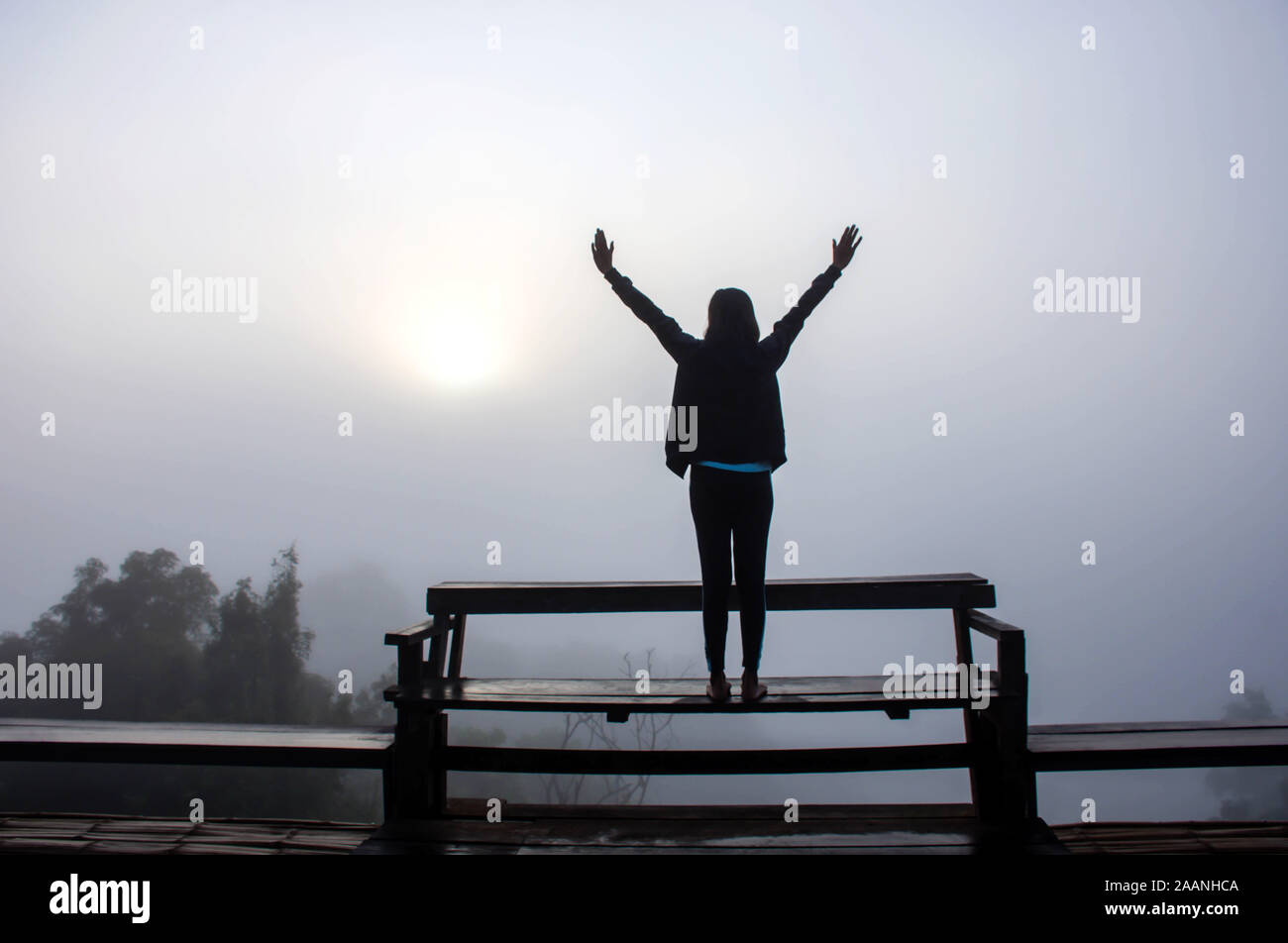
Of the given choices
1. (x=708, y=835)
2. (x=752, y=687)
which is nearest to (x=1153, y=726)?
(x=752, y=687)

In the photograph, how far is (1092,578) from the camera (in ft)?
644

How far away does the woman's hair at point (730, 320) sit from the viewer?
372 cm

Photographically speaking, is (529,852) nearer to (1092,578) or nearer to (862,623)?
(862,623)

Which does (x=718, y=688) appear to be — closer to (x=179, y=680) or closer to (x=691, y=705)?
(x=691, y=705)

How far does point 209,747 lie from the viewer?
137 inches

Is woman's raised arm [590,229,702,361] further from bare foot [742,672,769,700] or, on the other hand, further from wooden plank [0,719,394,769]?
wooden plank [0,719,394,769]

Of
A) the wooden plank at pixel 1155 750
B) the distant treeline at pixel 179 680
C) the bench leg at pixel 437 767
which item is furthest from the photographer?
the distant treeline at pixel 179 680

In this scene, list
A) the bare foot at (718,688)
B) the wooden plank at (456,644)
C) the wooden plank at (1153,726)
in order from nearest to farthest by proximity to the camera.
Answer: the bare foot at (718,688)
the wooden plank at (1153,726)
the wooden plank at (456,644)

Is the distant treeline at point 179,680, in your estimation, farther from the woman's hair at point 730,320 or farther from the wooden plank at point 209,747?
the woman's hair at point 730,320

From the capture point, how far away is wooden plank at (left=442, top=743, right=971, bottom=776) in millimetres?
3387

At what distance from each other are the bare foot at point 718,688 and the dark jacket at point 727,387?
1.08 m

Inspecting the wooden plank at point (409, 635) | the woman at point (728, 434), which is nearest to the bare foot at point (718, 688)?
the woman at point (728, 434)

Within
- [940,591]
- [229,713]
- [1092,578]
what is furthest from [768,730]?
[940,591]

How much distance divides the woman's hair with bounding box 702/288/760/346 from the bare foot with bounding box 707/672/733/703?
172 cm
